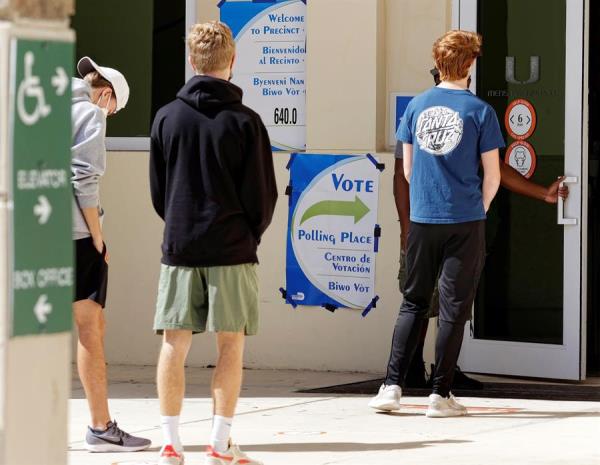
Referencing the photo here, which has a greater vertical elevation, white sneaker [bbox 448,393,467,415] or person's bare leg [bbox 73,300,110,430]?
person's bare leg [bbox 73,300,110,430]

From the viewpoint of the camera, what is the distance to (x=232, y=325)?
5.74 metres

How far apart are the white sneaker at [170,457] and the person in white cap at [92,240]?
771mm

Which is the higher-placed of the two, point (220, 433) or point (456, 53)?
point (456, 53)

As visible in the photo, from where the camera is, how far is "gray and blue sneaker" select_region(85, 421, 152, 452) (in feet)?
21.2

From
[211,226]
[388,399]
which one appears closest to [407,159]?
[388,399]

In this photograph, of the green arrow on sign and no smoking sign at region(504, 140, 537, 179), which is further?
the green arrow on sign

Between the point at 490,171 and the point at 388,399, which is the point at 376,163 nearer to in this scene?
the point at 490,171

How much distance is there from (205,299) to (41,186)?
91.1 inches

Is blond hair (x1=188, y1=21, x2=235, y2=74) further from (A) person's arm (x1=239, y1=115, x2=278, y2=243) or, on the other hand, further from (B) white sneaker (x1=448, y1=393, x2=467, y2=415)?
(B) white sneaker (x1=448, y1=393, x2=467, y2=415)

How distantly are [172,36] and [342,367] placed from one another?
2.44 m

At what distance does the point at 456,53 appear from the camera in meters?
7.19

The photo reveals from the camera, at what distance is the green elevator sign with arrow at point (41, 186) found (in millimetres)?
3467

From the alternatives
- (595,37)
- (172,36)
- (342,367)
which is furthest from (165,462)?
(595,37)

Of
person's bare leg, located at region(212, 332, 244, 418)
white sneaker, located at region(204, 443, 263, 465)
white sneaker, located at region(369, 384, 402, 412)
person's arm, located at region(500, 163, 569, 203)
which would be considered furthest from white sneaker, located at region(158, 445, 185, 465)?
person's arm, located at region(500, 163, 569, 203)
